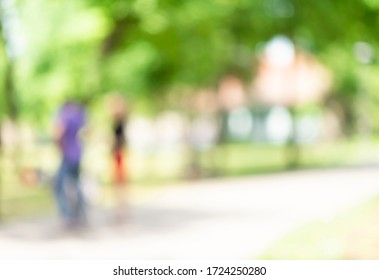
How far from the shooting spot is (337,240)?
8.30 meters

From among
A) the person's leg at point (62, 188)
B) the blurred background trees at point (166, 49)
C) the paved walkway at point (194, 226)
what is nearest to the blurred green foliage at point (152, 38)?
the blurred background trees at point (166, 49)

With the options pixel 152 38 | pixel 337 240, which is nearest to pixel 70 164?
pixel 337 240

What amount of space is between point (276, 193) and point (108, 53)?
5.05 m

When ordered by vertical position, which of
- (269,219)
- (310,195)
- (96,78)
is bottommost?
(269,219)

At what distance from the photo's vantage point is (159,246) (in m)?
9.38

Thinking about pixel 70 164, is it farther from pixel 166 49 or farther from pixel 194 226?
pixel 166 49

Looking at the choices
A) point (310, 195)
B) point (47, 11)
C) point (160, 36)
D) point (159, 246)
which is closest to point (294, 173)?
point (160, 36)

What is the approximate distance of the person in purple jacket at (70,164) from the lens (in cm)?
1050

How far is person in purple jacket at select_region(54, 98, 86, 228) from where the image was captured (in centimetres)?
1050

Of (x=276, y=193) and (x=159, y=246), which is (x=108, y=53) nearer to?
(x=276, y=193)

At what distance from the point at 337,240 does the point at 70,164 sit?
3915 mm

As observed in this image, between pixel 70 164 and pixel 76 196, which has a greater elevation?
pixel 70 164

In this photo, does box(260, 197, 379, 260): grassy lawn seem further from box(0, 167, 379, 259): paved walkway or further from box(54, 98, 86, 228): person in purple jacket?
box(54, 98, 86, 228): person in purple jacket

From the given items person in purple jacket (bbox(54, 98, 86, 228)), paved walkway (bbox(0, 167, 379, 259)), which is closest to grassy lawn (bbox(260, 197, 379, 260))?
paved walkway (bbox(0, 167, 379, 259))
